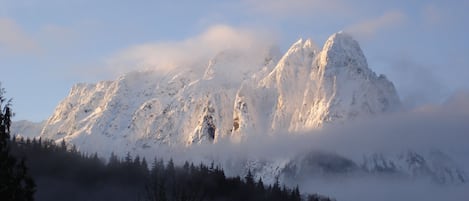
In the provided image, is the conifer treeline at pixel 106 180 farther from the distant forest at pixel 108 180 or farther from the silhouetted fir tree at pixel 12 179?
the silhouetted fir tree at pixel 12 179

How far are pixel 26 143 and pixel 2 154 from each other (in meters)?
169

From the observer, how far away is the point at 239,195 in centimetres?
17888

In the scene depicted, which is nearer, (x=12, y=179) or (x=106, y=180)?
(x=12, y=179)

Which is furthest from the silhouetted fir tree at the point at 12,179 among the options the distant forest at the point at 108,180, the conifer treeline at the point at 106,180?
the conifer treeline at the point at 106,180

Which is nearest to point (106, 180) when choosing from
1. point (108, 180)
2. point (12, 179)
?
point (108, 180)

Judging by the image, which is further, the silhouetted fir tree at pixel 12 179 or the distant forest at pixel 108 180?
the distant forest at pixel 108 180

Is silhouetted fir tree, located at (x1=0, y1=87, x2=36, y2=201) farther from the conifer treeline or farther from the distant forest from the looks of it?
the conifer treeline

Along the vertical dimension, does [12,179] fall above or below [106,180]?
below

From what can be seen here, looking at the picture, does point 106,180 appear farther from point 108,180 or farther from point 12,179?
point 12,179

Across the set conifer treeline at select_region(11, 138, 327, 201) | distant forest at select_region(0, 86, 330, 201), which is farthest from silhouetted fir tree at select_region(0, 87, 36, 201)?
conifer treeline at select_region(11, 138, 327, 201)

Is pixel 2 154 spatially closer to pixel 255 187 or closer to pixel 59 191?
pixel 59 191

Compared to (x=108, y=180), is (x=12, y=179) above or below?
below

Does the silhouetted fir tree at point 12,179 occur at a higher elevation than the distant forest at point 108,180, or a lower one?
lower

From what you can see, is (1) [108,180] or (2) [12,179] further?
(1) [108,180]
